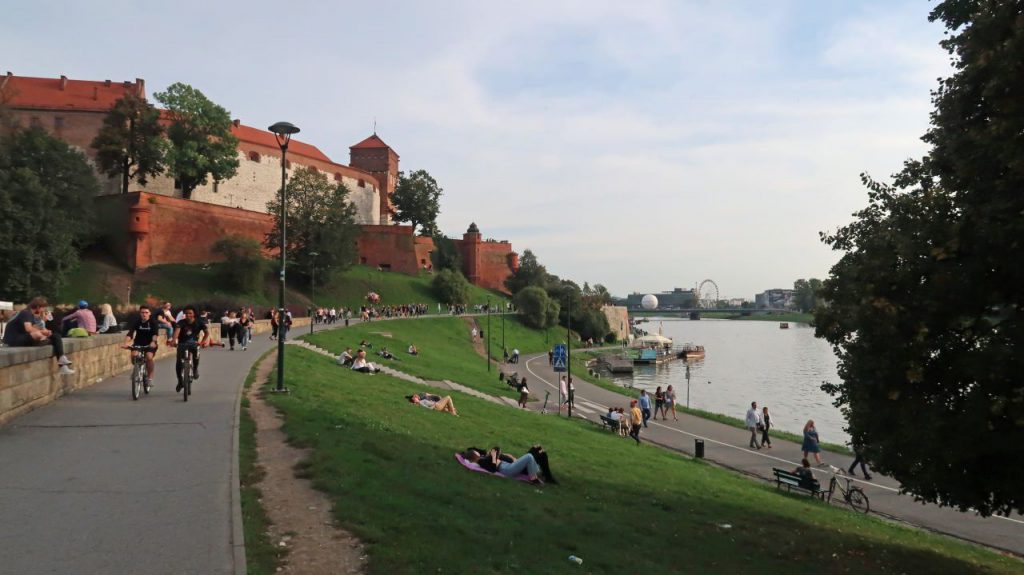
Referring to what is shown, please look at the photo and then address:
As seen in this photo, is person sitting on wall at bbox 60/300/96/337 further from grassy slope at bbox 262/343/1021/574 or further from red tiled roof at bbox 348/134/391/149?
red tiled roof at bbox 348/134/391/149

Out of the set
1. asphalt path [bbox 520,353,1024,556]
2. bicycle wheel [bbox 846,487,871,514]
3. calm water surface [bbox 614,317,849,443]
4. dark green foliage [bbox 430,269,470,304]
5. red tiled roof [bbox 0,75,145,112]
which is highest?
red tiled roof [bbox 0,75,145,112]

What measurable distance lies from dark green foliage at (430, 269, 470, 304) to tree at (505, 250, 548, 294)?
682 inches

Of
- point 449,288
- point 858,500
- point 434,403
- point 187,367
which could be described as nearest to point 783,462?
point 858,500

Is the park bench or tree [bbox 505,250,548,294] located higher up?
tree [bbox 505,250,548,294]

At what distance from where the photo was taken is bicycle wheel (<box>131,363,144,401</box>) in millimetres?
11664

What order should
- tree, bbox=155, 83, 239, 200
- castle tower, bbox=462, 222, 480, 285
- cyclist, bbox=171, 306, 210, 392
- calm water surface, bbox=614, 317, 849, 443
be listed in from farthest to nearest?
1. castle tower, bbox=462, 222, 480, 285
2. tree, bbox=155, 83, 239, 200
3. calm water surface, bbox=614, 317, 849, 443
4. cyclist, bbox=171, 306, 210, 392

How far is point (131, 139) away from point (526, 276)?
54.5m

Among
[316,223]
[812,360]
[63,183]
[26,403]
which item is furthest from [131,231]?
[812,360]

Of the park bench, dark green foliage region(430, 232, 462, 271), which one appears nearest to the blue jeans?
the park bench

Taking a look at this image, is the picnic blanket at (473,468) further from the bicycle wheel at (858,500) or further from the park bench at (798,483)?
the bicycle wheel at (858,500)

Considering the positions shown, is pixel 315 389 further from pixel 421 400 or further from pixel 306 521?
pixel 306 521

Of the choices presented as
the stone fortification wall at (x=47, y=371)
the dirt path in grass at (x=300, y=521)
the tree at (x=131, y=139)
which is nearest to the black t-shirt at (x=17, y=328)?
the stone fortification wall at (x=47, y=371)

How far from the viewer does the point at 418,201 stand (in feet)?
308

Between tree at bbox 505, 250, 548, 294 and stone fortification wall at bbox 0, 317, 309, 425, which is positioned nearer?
stone fortification wall at bbox 0, 317, 309, 425
